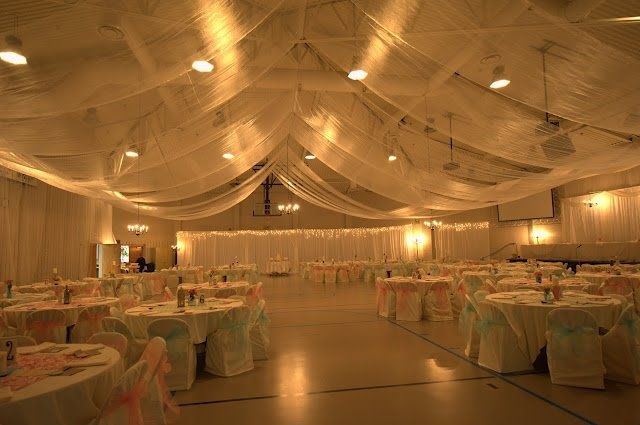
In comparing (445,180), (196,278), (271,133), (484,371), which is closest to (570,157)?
(445,180)

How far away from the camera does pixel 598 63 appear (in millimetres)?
3789

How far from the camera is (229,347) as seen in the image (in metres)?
4.76

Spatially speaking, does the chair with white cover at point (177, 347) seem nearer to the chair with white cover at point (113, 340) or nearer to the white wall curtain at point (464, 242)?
the chair with white cover at point (113, 340)

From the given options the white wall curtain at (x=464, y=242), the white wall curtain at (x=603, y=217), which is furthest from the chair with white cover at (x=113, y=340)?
the white wall curtain at (x=464, y=242)

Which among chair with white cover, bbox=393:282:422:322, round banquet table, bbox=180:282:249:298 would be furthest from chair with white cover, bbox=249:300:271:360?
chair with white cover, bbox=393:282:422:322

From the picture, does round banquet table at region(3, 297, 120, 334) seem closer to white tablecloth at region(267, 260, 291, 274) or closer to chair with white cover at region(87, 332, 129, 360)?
chair with white cover at region(87, 332, 129, 360)

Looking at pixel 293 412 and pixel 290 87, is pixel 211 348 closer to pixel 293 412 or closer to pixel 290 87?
pixel 293 412

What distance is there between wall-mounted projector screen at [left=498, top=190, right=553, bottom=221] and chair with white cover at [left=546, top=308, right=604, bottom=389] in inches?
552

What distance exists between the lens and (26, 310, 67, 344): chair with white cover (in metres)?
5.14

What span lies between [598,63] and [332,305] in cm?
732

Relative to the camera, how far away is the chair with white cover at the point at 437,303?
7855 millimetres

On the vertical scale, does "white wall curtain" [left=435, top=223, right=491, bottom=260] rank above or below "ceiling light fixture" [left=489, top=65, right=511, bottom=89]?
below

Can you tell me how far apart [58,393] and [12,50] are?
9.35 ft

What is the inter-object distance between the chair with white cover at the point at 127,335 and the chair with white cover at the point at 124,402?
1.90m
